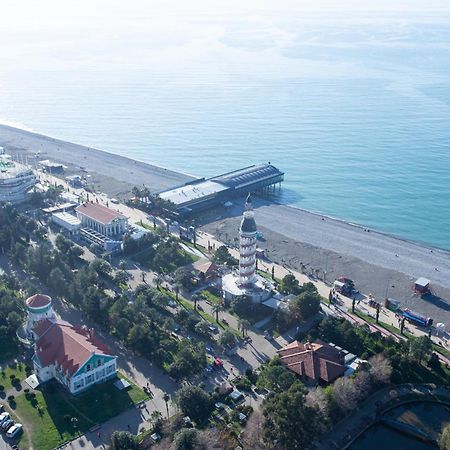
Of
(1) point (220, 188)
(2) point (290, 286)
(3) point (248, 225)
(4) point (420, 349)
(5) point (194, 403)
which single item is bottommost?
(2) point (290, 286)

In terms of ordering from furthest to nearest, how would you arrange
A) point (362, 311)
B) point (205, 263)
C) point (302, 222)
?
point (302, 222) → point (205, 263) → point (362, 311)

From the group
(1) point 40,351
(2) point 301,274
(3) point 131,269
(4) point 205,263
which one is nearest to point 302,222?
(2) point 301,274

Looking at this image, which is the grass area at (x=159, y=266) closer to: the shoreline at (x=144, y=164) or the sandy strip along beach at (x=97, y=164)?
the sandy strip along beach at (x=97, y=164)

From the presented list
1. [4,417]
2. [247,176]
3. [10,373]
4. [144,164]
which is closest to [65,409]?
[4,417]

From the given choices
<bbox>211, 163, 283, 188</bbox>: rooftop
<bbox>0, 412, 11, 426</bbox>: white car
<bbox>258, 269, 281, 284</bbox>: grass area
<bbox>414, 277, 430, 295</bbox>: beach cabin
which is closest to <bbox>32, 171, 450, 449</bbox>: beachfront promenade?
<bbox>258, 269, 281, 284</bbox>: grass area

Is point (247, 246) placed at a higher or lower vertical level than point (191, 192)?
higher

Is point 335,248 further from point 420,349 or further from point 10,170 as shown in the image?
point 10,170

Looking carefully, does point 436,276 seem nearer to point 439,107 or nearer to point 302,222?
point 302,222
